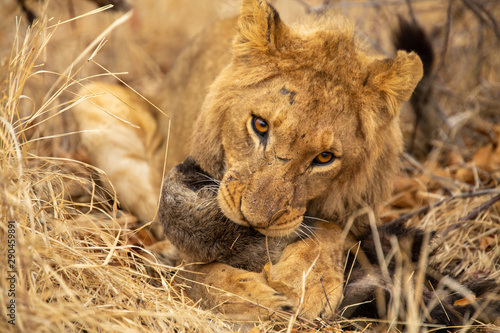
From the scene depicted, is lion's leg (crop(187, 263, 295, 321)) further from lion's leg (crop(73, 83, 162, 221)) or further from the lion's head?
lion's leg (crop(73, 83, 162, 221))

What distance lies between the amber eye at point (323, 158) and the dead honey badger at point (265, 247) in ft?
1.19

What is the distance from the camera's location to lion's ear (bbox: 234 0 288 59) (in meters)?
→ 2.84

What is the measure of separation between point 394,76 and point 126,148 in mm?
2755

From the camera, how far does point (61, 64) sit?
617 centimetres

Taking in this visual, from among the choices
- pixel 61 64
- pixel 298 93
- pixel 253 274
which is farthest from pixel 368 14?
pixel 253 274

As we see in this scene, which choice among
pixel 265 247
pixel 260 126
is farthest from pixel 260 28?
pixel 265 247

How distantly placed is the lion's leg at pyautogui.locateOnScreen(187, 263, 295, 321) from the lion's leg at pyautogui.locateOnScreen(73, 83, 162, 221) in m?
1.55

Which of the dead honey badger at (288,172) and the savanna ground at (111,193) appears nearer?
the savanna ground at (111,193)

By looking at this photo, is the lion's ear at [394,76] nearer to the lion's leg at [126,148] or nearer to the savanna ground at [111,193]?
the savanna ground at [111,193]

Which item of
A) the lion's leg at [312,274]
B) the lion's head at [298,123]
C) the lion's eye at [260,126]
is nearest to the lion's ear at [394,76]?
the lion's head at [298,123]

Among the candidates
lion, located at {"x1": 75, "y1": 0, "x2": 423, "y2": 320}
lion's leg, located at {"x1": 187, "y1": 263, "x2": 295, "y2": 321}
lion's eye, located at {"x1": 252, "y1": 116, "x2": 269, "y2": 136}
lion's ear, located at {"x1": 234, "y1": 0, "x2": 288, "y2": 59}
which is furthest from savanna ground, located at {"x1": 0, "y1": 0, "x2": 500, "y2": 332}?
lion's eye, located at {"x1": 252, "y1": 116, "x2": 269, "y2": 136}

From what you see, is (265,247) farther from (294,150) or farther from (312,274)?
(294,150)

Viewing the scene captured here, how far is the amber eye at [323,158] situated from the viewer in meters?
2.67

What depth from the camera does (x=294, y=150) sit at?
2.58 m
